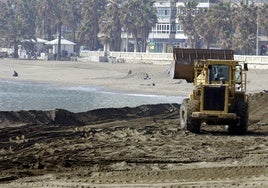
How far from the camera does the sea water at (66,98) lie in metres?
50.4

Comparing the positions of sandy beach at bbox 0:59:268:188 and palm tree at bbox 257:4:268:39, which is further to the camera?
palm tree at bbox 257:4:268:39

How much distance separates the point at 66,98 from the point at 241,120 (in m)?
35.5

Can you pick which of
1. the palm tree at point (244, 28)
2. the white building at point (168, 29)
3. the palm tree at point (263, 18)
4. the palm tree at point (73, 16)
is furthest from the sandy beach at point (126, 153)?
the palm tree at point (73, 16)

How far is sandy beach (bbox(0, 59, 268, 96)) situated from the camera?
67.7 m

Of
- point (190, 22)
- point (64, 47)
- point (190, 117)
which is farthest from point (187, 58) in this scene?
point (64, 47)

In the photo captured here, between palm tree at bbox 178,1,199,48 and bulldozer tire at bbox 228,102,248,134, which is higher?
palm tree at bbox 178,1,199,48

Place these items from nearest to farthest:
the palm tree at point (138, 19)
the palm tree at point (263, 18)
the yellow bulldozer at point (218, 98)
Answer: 1. the yellow bulldozer at point (218, 98)
2. the palm tree at point (263, 18)
3. the palm tree at point (138, 19)

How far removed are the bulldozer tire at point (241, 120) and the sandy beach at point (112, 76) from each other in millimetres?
36743

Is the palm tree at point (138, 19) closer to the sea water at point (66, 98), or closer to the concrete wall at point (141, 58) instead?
the concrete wall at point (141, 58)

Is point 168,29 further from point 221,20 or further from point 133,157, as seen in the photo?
point 133,157

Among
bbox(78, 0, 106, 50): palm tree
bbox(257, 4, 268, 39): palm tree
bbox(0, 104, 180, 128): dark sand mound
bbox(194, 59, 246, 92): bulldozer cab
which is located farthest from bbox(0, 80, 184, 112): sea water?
bbox(78, 0, 106, 50): palm tree

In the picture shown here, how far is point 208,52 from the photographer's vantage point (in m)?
29.0

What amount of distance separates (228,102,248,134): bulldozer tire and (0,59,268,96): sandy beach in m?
36.7

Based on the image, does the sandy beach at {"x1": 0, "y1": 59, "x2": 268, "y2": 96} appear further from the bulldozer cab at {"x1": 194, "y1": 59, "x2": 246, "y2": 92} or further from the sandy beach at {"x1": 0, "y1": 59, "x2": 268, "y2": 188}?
the bulldozer cab at {"x1": 194, "y1": 59, "x2": 246, "y2": 92}
